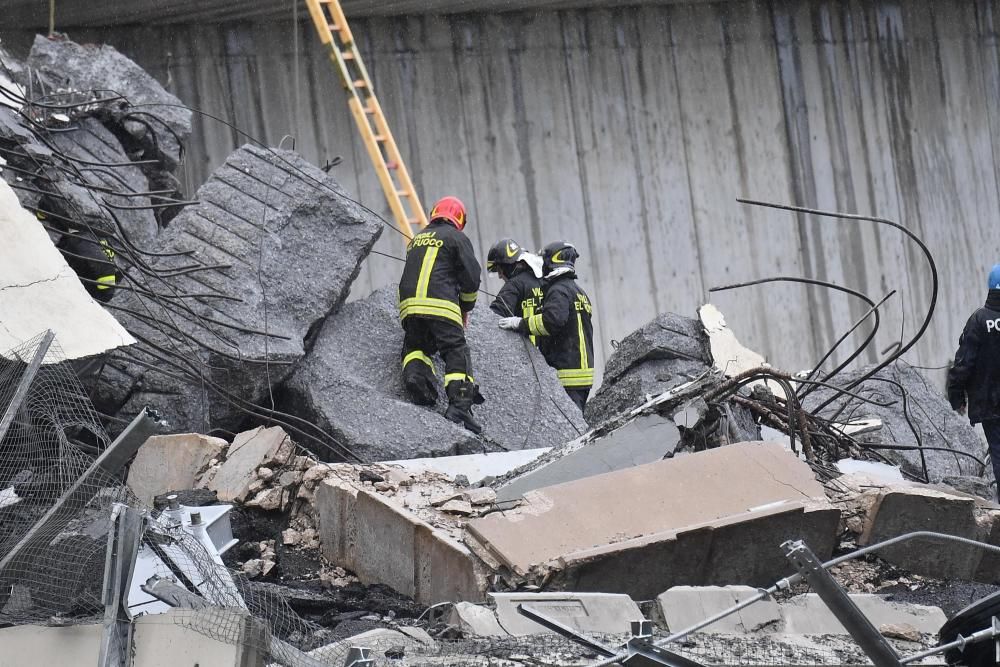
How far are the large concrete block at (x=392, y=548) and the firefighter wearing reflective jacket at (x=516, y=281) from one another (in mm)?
3468

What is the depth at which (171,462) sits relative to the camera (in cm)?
545

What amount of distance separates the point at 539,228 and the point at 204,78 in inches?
129

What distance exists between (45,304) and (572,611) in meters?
2.42

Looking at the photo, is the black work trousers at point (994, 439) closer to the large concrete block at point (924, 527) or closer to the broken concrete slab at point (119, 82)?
the large concrete block at point (924, 527)

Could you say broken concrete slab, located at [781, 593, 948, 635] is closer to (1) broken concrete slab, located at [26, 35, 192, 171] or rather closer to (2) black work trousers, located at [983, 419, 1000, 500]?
(2) black work trousers, located at [983, 419, 1000, 500]

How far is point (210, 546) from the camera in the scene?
12.2 feet

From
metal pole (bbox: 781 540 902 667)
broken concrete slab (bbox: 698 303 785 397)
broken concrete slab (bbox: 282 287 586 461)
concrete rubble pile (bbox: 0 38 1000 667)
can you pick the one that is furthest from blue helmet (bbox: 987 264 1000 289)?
metal pole (bbox: 781 540 902 667)

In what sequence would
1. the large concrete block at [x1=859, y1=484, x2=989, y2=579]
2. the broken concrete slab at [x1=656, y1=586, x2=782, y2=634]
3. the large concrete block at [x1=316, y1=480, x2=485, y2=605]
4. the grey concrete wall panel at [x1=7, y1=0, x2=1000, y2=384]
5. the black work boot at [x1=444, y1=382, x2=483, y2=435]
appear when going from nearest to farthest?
the broken concrete slab at [x1=656, y1=586, x2=782, y2=634], the large concrete block at [x1=316, y1=480, x2=485, y2=605], the large concrete block at [x1=859, y1=484, x2=989, y2=579], the black work boot at [x1=444, y1=382, x2=483, y2=435], the grey concrete wall panel at [x1=7, y1=0, x2=1000, y2=384]

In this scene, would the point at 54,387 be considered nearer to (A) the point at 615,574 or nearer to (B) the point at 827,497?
(A) the point at 615,574

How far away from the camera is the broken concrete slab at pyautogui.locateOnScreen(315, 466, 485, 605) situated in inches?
159

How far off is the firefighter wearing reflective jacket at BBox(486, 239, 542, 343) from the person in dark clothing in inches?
99.0

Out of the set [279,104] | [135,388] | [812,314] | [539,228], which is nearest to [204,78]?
[279,104]

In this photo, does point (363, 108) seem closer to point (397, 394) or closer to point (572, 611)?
point (397, 394)

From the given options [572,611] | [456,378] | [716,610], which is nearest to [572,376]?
[456,378]
